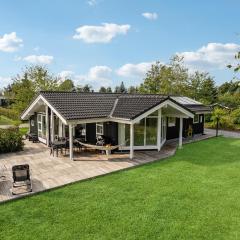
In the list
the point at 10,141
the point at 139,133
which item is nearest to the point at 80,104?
the point at 139,133

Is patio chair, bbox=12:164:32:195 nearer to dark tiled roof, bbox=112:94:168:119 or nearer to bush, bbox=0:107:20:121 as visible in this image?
dark tiled roof, bbox=112:94:168:119

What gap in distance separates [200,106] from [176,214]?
56.1 feet

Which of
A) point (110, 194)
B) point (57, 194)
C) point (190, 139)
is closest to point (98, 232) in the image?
point (110, 194)

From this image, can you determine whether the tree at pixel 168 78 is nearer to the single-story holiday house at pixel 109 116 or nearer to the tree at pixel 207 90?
the tree at pixel 207 90

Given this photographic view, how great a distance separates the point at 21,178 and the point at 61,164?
332 centimetres

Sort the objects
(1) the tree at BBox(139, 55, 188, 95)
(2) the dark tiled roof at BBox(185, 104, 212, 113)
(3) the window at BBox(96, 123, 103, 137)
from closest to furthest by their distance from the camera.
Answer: (3) the window at BBox(96, 123, 103, 137), (2) the dark tiled roof at BBox(185, 104, 212, 113), (1) the tree at BBox(139, 55, 188, 95)

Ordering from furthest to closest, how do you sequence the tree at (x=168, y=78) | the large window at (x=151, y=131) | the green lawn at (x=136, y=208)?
the tree at (x=168, y=78) → the large window at (x=151, y=131) → the green lawn at (x=136, y=208)

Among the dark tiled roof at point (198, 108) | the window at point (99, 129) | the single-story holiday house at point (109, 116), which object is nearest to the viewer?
the single-story holiday house at point (109, 116)

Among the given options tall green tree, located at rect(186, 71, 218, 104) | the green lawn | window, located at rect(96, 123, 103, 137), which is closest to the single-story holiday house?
window, located at rect(96, 123, 103, 137)

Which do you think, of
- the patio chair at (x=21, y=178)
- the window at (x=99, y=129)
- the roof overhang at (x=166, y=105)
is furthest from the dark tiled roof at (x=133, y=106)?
the patio chair at (x=21, y=178)

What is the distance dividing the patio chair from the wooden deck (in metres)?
0.24

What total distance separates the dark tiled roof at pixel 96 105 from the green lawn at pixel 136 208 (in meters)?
3.97

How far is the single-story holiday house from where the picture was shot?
A: 1331 cm

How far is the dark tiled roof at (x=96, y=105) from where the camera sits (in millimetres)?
13398
